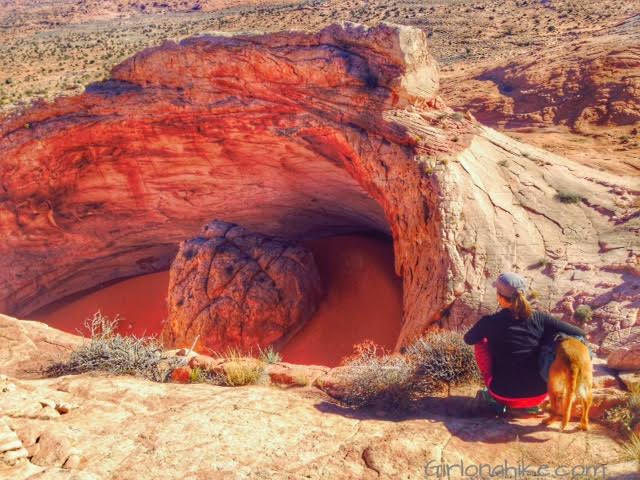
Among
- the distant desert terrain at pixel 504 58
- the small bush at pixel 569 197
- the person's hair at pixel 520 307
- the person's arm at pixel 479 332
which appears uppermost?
the distant desert terrain at pixel 504 58

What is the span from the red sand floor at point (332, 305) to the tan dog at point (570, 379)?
4.91 meters

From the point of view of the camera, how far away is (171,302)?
380 inches

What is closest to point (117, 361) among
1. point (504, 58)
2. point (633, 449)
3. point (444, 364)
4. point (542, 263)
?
point (444, 364)

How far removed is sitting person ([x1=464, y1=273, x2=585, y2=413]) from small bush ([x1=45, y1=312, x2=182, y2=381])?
125 inches

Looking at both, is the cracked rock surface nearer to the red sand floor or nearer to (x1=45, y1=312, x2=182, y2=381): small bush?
(x1=45, y1=312, x2=182, y2=381): small bush

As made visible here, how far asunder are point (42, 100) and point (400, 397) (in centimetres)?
875

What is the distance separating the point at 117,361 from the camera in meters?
5.36

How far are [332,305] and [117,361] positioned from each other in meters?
5.22

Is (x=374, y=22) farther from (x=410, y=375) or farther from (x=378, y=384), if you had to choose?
(x=378, y=384)

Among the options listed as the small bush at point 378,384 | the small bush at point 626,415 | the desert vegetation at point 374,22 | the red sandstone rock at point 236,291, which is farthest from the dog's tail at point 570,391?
the desert vegetation at point 374,22

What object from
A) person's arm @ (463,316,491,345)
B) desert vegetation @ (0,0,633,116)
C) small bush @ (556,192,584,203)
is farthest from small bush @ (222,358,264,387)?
desert vegetation @ (0,0,633,116)

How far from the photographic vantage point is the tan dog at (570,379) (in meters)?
3.77

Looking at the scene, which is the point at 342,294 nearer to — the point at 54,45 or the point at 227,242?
the point at 227,242

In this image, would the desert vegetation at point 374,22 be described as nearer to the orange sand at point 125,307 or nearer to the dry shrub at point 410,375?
the orange sand at point 125,307
